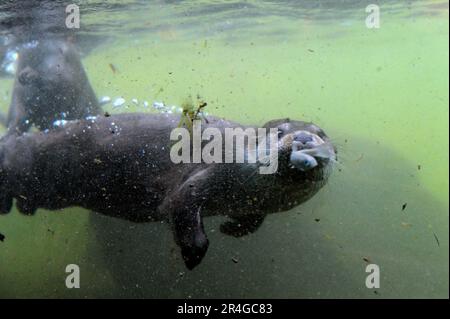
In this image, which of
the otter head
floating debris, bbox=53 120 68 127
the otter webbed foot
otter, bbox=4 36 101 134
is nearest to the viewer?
the otter head

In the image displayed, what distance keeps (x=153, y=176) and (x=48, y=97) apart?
2301 mm

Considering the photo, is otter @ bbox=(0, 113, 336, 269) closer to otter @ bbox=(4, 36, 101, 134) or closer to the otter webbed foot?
the otter webbed foot

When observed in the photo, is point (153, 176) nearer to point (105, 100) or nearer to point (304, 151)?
point (304, 151)

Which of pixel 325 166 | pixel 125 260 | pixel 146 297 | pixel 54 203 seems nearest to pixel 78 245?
pixel 125 260

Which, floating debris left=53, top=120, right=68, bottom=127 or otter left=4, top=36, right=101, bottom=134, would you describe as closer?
floating debris left=53, top=120, right=68, bottom=127

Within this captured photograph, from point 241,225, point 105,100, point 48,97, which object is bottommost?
point 241,225

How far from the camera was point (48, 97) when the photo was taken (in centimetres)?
601

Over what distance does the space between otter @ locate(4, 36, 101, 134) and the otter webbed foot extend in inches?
87.7

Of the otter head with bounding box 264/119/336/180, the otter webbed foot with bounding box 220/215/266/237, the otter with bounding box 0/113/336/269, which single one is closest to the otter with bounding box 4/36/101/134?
the otter with bounding box 0/113/336/269

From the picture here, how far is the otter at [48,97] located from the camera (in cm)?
582

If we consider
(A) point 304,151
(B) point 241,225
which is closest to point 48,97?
(B) point 241,225

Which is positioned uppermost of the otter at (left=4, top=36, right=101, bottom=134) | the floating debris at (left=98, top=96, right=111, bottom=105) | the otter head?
the floating debris at (left=98, top=96, right=111, bottom=105)

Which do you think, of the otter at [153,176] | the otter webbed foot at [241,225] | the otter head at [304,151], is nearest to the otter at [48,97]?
the otter at [153,176]

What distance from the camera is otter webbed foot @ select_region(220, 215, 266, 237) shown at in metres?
4.92
